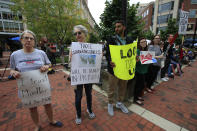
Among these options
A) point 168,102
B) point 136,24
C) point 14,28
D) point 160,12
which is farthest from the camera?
point 160,12

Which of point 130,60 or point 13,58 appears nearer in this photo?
point 13,58

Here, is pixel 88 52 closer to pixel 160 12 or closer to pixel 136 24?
pixel 136 24

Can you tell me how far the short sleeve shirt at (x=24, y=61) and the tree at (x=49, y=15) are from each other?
7669 millimetres

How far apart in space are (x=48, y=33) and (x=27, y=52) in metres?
8.19

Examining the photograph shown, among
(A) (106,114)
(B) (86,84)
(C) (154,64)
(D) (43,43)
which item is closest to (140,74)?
(C) (154,64)

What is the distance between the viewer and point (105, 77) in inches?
152

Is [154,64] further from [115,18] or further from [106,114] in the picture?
[115,18]

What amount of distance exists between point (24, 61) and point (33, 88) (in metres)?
0.49

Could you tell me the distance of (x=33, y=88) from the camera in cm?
171

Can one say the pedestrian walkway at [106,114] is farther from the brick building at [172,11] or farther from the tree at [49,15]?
the brick building at [172,11]

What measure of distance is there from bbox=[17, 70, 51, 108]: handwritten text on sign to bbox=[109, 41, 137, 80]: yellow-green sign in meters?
1.47

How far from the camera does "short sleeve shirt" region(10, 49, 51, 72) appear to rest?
63.7 inches

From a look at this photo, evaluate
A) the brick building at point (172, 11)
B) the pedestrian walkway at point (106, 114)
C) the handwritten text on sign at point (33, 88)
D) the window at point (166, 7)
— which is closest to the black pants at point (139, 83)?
the pedestrian walkway at point (106, 114)

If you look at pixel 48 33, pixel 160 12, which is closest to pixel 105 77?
pixel 48 33
